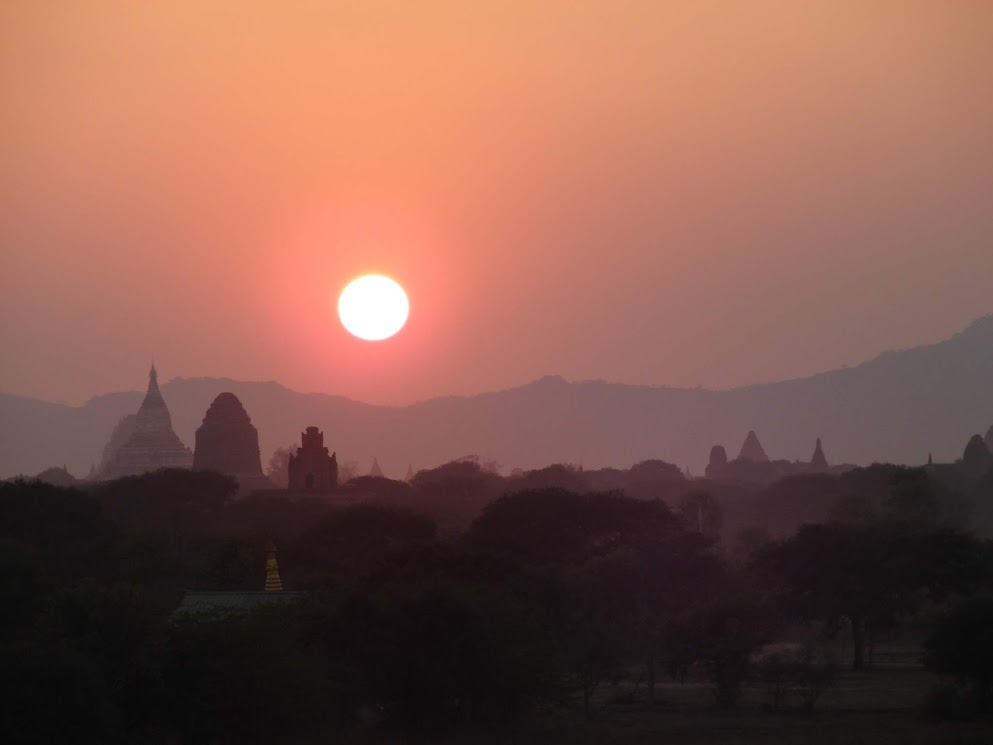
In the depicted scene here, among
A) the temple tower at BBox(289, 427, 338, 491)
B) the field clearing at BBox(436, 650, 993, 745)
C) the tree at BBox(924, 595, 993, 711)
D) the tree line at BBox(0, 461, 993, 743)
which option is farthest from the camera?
the temple tower at BBox(289, 427, 338, 491)

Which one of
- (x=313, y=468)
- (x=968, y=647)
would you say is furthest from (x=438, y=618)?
(x=313, y=468)

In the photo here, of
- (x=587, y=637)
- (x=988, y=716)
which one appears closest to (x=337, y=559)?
(x=587, y=637)

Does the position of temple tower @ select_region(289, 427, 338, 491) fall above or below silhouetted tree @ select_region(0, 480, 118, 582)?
above

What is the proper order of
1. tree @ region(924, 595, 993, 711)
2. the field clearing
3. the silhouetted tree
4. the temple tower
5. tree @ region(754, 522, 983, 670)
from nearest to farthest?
1. the field clearing
2. tree @ region(924, 595, 993, 711)
3. tree @ region(754, 522, 983, 670)
4. the silhouetted tree
5. the temple tower

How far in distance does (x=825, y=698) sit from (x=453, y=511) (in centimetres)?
6693

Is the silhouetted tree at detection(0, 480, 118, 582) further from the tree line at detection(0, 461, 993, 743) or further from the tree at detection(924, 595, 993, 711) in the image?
the tree at detection(924, 595, 993, 711)

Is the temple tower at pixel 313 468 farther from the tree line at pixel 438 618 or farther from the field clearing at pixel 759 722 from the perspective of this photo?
the field clearing at pixel 759 722

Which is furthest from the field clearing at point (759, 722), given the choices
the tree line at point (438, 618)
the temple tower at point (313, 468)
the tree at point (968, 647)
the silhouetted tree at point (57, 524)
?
the temple tower at point (313, 468)

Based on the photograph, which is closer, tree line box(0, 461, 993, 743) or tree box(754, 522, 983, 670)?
tree line box(0, 461, 993, 743)

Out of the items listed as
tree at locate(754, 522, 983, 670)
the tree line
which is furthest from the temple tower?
tree at locate(754, 522, 983, 670)

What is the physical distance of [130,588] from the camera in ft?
153

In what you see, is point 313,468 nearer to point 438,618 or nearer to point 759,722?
point 759,722

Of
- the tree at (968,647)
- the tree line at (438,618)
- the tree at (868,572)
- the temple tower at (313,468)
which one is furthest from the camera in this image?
the temple tower at (313,468)

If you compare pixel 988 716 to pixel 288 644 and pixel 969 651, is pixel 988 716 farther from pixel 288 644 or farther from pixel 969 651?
pixel 288 644
